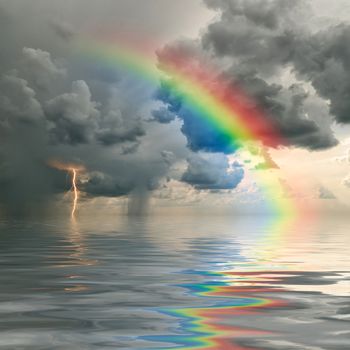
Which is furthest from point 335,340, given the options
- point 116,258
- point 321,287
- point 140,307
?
point 116,258

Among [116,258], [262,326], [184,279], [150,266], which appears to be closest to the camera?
[262,326]

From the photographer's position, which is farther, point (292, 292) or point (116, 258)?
point (116, 258)

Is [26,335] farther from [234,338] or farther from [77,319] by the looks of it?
[234,338]

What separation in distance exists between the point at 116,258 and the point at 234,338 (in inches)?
825

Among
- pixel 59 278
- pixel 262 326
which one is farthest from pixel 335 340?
pixel 59 278

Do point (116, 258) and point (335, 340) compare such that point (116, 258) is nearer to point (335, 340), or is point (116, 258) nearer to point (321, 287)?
point (321, 287)

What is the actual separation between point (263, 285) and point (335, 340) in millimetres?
8873

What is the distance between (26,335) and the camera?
10.6 m

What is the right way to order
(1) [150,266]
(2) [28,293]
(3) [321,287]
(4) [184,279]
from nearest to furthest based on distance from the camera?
(2) [28,293]
(3) [321,287]
(4) [184,279]
(1) [150,266]

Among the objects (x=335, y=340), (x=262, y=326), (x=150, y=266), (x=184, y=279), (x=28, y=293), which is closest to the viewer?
(x=335, y=340)

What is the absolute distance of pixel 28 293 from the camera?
16.5 metres

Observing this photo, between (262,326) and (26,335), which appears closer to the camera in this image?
(26,335)

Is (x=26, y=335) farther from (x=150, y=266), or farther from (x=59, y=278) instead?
(x=150, y=266)

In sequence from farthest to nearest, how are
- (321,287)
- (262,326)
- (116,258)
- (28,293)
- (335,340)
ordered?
(116,258)
(321,287)
(28,293)
(262,326)
(335,340)
